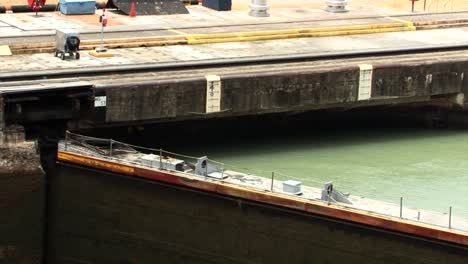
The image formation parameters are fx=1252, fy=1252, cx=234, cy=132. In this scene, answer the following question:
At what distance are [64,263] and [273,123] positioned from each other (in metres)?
10.6

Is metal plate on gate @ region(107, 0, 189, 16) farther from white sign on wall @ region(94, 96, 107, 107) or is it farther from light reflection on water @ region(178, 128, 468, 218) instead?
white sign on wall @ region(94, 96, 107, 107)

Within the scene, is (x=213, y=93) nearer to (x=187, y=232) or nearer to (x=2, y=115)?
(x=187, y=232)

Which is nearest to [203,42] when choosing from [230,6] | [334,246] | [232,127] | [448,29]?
[232,127]

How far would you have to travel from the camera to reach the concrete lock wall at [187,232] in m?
30.8

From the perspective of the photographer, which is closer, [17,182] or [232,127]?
[17,182]

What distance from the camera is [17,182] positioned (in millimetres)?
33969

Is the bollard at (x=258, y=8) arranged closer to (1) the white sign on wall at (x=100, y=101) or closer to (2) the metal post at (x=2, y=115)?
(1) the white sign on wall at (x=100, y=101)

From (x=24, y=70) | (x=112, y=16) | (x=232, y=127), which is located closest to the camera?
(x=24, y=70)

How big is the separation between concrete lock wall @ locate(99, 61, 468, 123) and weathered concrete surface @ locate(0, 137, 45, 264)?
3267 millimetres

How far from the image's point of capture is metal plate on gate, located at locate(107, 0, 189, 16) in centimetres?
4941

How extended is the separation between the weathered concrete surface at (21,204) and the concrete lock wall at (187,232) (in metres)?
0.59

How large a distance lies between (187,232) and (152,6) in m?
18.4

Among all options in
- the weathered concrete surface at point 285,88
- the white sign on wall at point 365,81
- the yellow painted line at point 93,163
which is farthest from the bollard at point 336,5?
the yellow painted line at point 93,163

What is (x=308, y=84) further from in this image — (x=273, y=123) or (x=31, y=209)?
(x=31, y=209)
